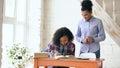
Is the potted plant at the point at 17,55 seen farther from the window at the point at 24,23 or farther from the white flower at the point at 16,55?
the window at the point at 24,23

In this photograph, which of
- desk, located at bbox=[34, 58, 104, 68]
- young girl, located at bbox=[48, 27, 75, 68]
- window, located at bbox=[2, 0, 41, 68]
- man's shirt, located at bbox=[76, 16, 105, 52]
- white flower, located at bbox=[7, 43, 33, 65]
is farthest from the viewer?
window, located at bbox=[2, 0, 41, 68]

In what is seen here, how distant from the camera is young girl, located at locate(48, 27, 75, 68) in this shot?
11.1 ft

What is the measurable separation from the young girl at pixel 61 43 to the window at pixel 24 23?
3.28 feet

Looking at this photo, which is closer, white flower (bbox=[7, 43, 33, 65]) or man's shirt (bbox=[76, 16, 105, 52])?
man's shirt (bbox=[76, 16, 105, 52])

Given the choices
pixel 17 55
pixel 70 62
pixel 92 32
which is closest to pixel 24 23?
pixel 17 55

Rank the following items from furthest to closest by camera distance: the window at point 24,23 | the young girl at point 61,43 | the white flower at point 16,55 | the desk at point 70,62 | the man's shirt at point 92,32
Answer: the window at point 24,23
the white flower at point 16,55
the man's shirt at point 92,32
the young girl at point 61,43
the desk at point 70,62

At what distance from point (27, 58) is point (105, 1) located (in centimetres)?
163

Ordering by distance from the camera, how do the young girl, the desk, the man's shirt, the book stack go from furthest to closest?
the man's shirt
the young girl
the book stack
the desk

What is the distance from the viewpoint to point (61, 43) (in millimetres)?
3402

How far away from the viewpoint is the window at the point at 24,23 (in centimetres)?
417

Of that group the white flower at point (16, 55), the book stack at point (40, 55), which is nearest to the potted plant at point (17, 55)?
the white flower at point (16, 55)

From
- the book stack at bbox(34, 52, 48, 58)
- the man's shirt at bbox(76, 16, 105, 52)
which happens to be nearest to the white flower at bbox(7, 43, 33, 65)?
the book stack at bbox(34, 52, 48, 58)

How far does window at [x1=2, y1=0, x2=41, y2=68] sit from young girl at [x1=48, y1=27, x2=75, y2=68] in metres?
1.00

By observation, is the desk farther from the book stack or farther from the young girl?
the young girl
